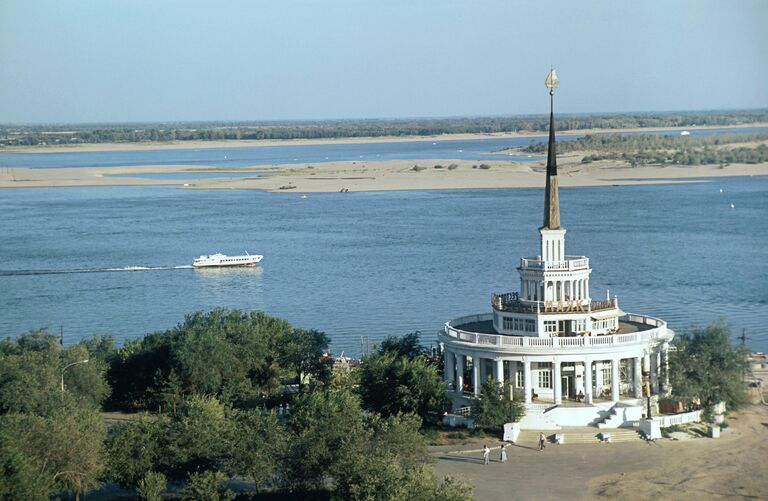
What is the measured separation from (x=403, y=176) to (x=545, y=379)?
4946 inches

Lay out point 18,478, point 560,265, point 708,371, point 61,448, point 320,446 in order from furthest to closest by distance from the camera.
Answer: point 560,265 → point 708,371 → point 320,446 → point 61,448 → point 18,478

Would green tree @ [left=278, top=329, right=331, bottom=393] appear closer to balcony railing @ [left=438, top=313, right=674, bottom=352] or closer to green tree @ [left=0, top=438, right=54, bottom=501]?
balcony railing @ [left=438, top=313, right=674, bottom=352]

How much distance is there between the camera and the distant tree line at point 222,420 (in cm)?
3269

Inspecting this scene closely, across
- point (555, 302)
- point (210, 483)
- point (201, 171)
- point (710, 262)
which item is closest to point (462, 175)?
point (201, 171)

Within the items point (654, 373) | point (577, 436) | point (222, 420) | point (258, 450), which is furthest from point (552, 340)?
point (258, 450)

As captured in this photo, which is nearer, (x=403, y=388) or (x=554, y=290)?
(x=403, y=388)

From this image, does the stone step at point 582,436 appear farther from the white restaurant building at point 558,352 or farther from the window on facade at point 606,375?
the window on facade at point 606,375

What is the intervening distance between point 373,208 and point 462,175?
132 ft

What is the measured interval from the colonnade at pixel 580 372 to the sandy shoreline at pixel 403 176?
109m

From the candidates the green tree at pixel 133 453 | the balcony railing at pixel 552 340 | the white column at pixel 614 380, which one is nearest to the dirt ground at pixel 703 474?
the white column at pixel 614 380

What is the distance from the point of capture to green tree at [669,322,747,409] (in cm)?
4119

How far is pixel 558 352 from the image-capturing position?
4088cm

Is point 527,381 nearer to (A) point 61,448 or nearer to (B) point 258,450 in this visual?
(B) point 258,450

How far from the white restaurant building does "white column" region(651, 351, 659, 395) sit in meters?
0.03
